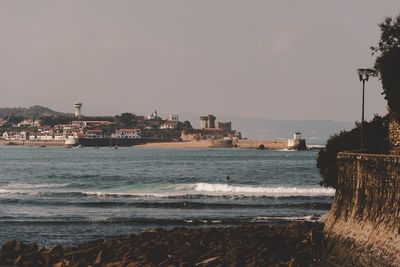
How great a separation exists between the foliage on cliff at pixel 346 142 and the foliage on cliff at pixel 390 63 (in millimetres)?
5415

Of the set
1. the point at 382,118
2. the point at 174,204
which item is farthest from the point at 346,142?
the point at 174,204

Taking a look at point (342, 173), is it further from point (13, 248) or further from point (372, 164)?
point (13, 248)

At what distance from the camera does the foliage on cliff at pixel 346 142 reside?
117ft

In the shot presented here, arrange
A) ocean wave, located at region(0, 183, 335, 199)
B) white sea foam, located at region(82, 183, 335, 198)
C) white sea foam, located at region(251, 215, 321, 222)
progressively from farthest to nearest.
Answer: white sea foam, located at region(82, 183, 335, 198) < ocean wave, located at region(0, 183, 335, 199) < white sea foam, located at region(251, 215, 321, 222)

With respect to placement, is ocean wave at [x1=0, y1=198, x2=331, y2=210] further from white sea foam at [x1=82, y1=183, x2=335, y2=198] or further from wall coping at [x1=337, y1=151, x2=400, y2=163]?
wall coping at [x1=337, y1=151, x2=400, y2=163]

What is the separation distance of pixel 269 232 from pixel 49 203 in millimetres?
28806

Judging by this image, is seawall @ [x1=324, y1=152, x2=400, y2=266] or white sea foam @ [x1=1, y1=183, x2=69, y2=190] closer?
seawall @ [x1=324, y1=152, x2=400, y2=266]

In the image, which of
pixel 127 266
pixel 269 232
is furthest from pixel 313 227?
pixel 127 266

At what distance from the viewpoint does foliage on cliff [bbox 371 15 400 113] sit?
89.4 ft

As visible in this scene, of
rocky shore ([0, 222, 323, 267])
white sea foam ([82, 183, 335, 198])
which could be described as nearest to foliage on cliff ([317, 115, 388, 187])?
rocky shore ([0, 222, 323, 267])

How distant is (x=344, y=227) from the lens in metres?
23.8

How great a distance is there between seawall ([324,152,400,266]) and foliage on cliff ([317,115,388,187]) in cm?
989

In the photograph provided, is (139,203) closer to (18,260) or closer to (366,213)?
(18,260)

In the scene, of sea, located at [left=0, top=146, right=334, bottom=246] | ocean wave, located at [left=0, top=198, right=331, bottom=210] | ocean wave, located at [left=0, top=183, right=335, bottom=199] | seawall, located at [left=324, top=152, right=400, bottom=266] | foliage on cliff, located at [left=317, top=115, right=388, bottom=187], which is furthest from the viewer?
ocean wave, located at [left=0, top=183, right=335, bottom=199]
